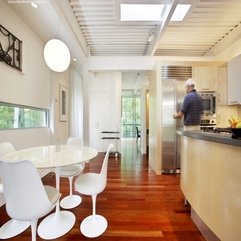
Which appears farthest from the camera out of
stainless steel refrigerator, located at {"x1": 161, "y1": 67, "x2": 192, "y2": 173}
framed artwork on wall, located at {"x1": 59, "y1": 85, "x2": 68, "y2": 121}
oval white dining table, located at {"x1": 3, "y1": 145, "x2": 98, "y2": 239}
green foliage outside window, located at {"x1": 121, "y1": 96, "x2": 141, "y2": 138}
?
green foliage outside window, located at {"x1": 121, "y1": 96, "x2": 141, "y2": 138}

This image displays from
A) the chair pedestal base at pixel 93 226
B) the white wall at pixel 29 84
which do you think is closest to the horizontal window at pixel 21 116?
the white wall at pixel 29 84

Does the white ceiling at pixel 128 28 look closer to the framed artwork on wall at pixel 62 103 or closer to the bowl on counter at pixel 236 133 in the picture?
the framed artwork on wall at pixel 62 103

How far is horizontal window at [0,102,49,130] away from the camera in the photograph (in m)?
2.68

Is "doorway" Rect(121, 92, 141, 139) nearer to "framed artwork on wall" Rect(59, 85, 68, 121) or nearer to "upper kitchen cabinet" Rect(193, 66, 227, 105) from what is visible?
"framed artwork on wall" Rect(59, 85, 68, 121)

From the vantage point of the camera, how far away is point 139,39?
4090 millimetres

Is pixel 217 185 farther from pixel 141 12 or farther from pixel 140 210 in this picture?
pixel 141 12

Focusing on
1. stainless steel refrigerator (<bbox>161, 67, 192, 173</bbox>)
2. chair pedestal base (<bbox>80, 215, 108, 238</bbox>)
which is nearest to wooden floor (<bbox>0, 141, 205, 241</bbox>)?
chair pedestal base (<bbox>80, 215, 108, 238</bbox>)

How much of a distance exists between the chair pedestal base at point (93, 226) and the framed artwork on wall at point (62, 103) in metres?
3.09

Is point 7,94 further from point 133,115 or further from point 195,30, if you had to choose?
point 133,115

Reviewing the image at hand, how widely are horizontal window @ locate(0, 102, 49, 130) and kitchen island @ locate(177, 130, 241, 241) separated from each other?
2542mm

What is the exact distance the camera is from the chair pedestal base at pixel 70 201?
2.51 metres

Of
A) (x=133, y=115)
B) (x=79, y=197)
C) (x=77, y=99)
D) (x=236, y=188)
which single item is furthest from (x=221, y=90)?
(x=133, y=115)

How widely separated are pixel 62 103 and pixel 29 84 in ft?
5.25

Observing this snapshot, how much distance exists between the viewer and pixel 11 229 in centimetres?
198
